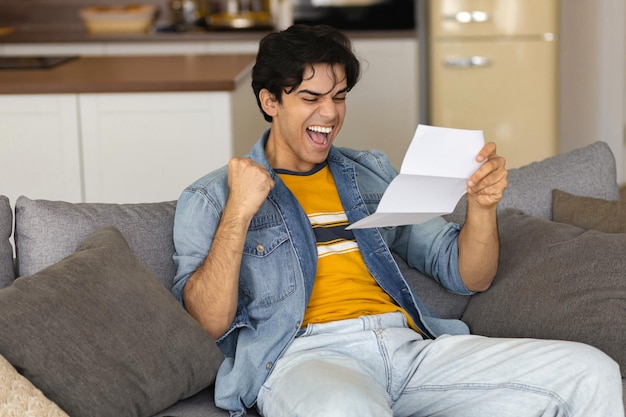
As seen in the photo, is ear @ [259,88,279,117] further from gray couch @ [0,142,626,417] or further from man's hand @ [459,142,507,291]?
man's hand @ [459,142,507,291]

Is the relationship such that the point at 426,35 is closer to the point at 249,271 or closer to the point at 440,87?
the point at 440,87

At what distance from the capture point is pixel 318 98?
86.7 inches

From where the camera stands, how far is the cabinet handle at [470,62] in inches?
206

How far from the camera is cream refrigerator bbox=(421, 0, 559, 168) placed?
5125mm

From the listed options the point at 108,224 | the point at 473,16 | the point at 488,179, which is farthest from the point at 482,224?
the point at 473,16

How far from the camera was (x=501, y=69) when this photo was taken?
521 cm

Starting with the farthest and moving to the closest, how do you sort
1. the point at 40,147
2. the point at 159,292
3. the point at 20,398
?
the point at 40,147
the point at 159,292
the point at 20,398

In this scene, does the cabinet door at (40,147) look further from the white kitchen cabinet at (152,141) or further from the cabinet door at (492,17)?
the cabinet door at (492,17)

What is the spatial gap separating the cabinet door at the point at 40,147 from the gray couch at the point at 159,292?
121 cm

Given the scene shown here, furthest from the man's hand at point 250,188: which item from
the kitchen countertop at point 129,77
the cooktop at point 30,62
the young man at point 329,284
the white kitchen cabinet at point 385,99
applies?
the white kitchen cabinet at point 385,99

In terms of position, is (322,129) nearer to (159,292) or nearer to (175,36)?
(159,292)

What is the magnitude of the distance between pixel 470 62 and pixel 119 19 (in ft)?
6.17

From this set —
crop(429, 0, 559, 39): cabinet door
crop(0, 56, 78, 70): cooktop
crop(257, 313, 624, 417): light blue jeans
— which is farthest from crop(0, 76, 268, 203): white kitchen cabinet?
crop(429, 0, 559, 39): cabinet door

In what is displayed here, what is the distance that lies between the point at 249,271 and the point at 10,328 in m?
0.54
